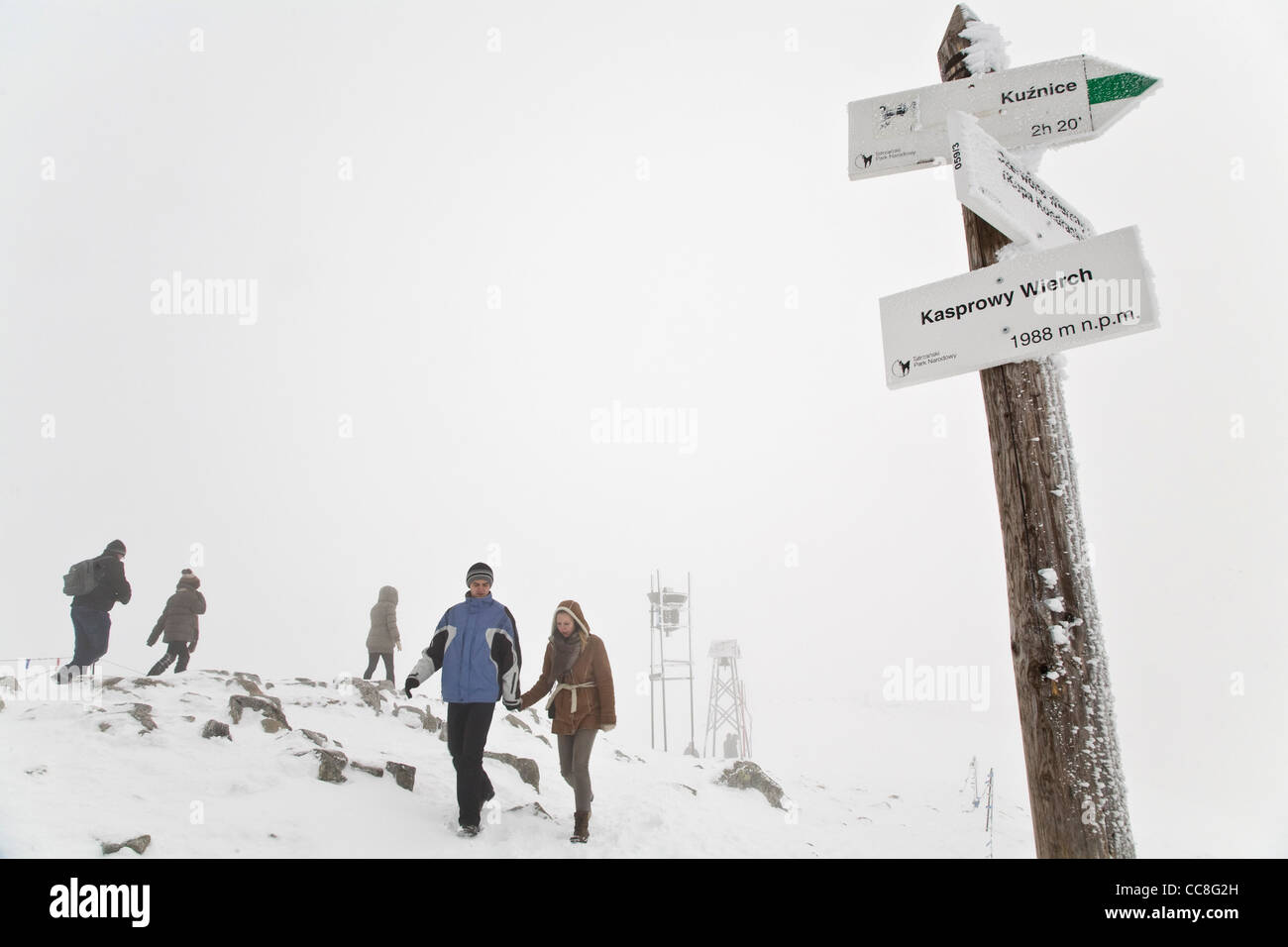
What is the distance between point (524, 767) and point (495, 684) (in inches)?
116

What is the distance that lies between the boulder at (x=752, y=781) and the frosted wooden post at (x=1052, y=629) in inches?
301

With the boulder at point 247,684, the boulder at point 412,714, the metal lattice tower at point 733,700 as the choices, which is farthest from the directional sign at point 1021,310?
the metal lattice tower at point 733,700

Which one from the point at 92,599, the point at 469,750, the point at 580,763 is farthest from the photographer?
the point at 92,599

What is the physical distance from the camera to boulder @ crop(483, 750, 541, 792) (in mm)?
7520

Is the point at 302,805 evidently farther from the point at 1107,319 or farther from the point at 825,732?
the point at 825,732

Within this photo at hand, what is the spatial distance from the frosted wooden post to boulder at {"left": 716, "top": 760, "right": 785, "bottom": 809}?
765 cm

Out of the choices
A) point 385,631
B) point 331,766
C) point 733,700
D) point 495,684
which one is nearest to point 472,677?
point 495,684

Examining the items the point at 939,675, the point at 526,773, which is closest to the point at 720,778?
the point at 526,773

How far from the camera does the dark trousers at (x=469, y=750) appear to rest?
16.8 ft

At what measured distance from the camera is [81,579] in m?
8.08

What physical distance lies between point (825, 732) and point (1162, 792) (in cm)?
1446

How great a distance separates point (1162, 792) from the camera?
26.7 metres

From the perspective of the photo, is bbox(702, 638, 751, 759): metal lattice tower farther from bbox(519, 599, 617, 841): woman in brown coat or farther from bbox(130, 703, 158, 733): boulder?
bbox(130, 703, 158, 733): boulder

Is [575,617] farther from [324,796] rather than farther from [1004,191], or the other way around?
[1004,191]
